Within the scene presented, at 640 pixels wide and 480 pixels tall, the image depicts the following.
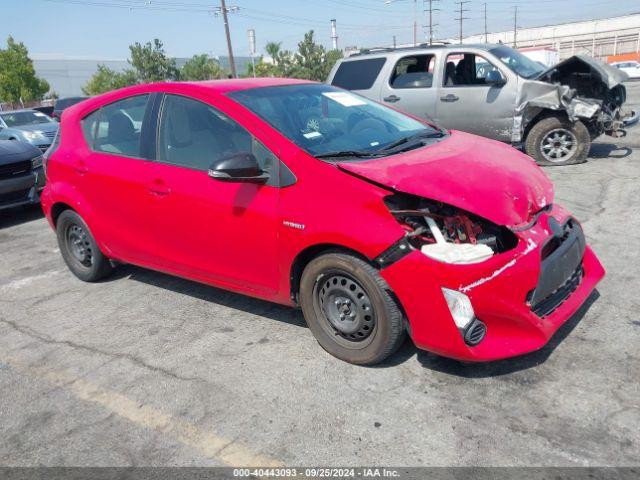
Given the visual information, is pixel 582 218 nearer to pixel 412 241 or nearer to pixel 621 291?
pixel 621 291

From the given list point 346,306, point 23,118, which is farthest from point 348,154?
point 23,118

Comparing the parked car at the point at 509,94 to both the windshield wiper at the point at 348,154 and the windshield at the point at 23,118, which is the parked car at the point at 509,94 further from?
the windshield at the point at 23,118

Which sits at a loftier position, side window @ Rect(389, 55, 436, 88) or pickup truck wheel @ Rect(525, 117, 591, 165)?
side window @ Rect(389, 55, 436, 88)

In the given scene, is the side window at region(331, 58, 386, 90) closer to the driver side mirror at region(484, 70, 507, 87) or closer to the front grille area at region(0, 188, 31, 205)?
the driver side mirror at region(484, 70, 507, 87)

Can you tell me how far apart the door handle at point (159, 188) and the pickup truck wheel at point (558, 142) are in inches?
246

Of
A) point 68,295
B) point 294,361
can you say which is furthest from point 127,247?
point 294,361

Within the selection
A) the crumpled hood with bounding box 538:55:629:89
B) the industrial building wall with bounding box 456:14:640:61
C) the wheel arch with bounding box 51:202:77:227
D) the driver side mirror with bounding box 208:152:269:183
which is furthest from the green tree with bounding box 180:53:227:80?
the driver side mirror with bounding box 208:152:269:183

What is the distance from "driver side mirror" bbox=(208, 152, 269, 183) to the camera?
3234mm

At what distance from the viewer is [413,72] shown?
29.6ft

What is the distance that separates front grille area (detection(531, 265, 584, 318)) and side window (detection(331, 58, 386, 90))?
259 inches

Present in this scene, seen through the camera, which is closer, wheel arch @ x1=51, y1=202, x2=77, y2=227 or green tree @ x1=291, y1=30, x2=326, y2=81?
wheel arch @ x1=51, y1=202, x2=77, y2=227

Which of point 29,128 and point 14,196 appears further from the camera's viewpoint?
point 29,128

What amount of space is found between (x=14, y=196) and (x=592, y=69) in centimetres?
874

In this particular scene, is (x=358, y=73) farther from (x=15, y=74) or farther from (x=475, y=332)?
(x=15, y=74)
